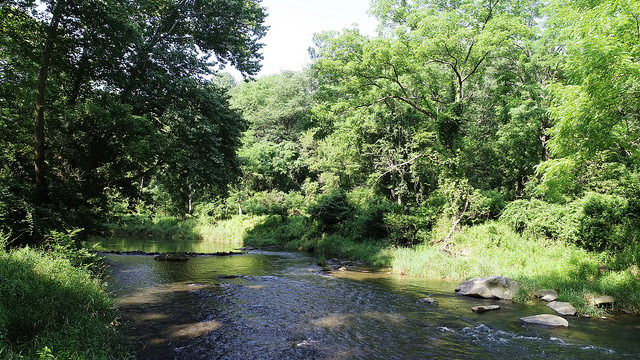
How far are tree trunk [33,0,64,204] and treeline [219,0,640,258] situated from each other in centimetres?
1064

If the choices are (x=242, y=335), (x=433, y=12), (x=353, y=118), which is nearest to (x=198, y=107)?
(x=353, y=118)

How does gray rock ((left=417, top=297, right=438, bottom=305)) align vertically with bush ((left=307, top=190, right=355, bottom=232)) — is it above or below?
below

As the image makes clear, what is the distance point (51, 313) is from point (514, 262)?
16252 millimetres

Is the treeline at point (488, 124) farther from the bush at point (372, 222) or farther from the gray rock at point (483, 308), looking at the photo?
the gray rock at point (483, 308)

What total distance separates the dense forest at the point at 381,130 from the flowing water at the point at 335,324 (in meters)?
2.60

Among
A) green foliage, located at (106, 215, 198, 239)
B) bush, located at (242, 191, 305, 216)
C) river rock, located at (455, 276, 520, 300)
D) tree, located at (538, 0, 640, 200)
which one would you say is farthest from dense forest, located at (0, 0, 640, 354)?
green foliage, located at (106, 215, 198, 239)

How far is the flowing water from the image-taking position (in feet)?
22.7

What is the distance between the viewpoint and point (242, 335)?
25.5ft

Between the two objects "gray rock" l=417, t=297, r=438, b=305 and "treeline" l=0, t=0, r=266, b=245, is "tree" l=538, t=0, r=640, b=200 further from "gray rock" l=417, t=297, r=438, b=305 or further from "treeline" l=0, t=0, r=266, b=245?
"treeline" l=0, t=0, r=266, b=245

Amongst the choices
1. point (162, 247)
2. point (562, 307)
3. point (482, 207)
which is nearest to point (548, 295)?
point (562, 307)

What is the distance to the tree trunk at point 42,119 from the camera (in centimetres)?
1151

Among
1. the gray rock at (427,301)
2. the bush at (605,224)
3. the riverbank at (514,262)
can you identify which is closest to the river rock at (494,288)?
the riverbank at (514,262)

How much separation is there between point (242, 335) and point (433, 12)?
69.8 ft

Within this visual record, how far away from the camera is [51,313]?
19.8ft
